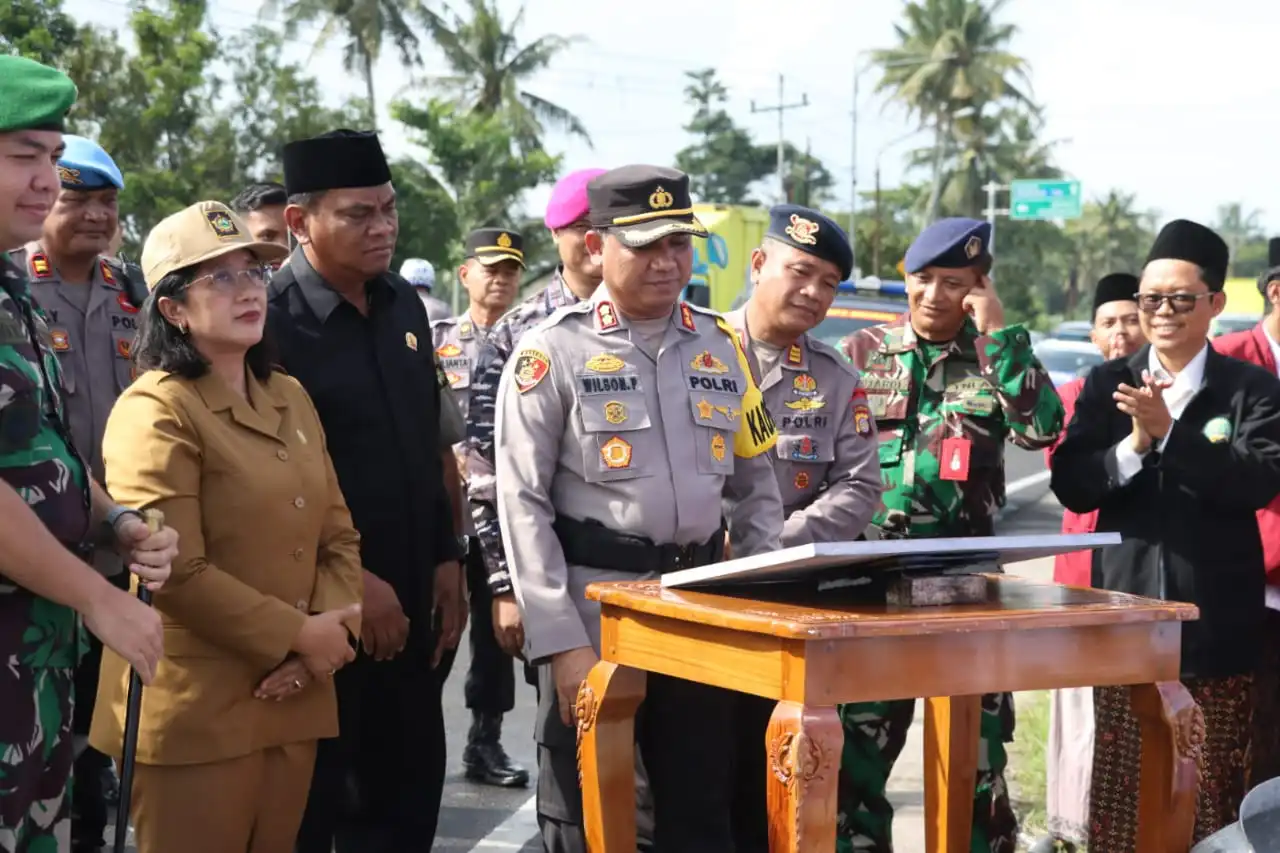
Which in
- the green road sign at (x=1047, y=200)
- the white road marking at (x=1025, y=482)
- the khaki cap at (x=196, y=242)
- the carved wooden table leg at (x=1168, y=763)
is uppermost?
→ the green road sign at (x=1047, y=200)

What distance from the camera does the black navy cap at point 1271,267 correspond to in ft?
18.4

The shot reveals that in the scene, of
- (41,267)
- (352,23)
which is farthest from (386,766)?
(352,23)

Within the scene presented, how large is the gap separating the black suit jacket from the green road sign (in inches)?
1647

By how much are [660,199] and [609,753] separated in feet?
4.16

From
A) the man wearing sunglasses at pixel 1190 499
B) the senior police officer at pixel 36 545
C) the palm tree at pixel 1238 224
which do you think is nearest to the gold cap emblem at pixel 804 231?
the man wearing sunglasses at pixel 1190 499

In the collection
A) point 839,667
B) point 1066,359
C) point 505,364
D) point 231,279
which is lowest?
point 1066,359

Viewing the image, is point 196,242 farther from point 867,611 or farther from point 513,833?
point 513,833

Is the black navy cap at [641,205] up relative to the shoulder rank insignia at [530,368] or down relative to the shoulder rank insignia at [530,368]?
up

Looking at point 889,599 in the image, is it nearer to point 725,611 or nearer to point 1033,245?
point 725,611

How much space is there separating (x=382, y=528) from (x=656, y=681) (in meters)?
0.83

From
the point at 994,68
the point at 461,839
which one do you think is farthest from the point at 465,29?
the point at 461,839

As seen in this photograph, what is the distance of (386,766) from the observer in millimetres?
3842

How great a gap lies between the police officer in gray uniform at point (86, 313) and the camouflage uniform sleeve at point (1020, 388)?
258 centimetres

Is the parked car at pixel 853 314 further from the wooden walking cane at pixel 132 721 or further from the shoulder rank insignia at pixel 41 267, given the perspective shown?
the wooden walking cane at pixel 132 721
